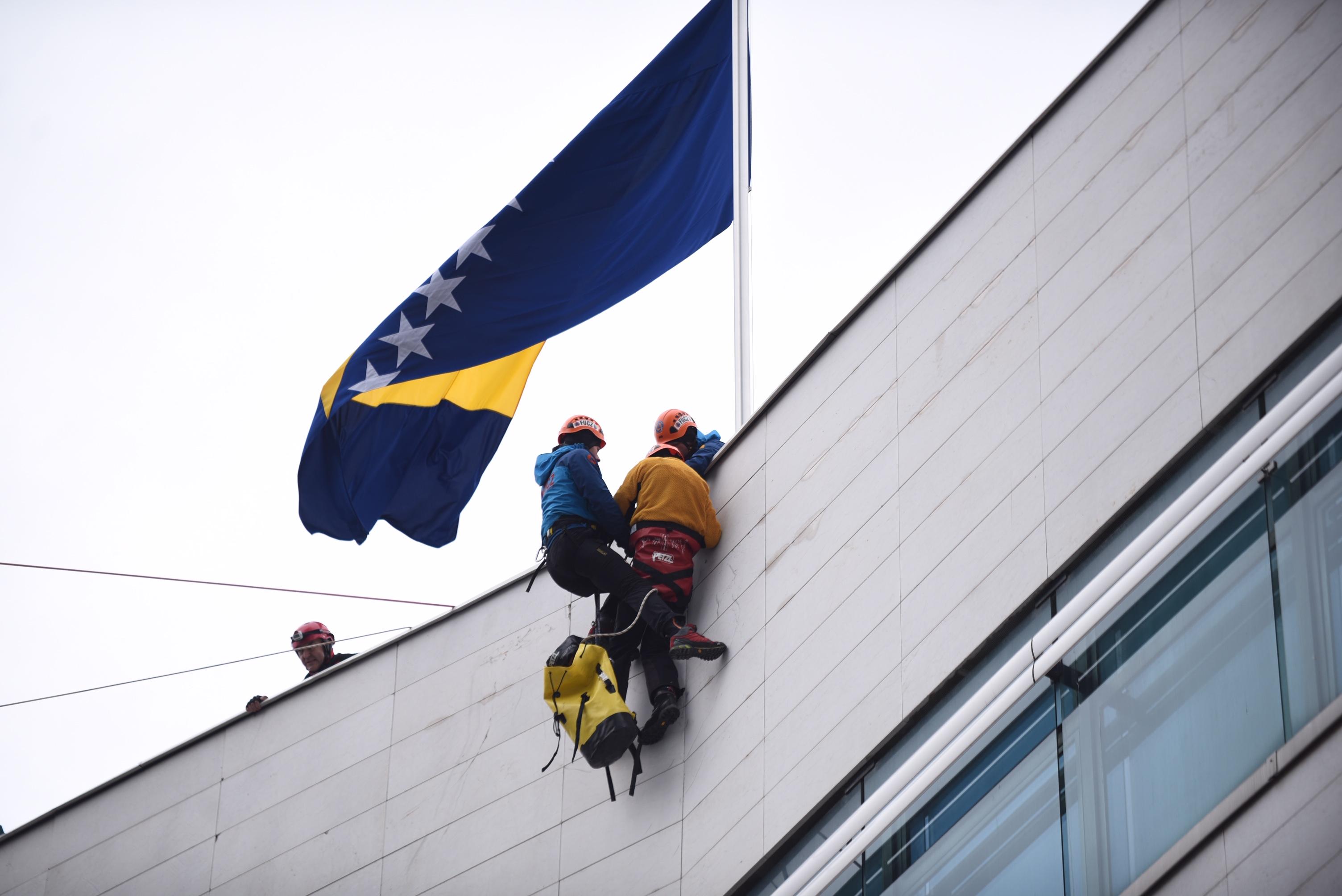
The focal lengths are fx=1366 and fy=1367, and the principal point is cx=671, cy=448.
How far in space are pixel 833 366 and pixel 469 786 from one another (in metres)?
3.32

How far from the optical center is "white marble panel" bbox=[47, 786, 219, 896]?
916 cm

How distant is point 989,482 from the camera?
616 centimetres

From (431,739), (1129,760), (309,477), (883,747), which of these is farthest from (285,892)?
(1129,760)

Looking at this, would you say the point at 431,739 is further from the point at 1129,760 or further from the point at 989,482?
the point at 1129,760

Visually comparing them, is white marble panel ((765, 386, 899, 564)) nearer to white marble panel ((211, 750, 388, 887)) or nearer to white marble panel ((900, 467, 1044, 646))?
white marble panel ((900, 467, 1044, 646))

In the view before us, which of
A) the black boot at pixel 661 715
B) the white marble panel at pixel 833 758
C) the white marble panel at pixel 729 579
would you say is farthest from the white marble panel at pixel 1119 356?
the black boot at pixel 661 715

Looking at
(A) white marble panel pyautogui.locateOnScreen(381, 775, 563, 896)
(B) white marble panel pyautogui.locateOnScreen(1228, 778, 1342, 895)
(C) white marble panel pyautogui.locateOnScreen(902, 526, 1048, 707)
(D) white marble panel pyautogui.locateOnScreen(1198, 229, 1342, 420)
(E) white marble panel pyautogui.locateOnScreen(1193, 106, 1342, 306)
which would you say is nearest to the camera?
(B) white marble panel pyautogui.locateOnScreen(1228, 778, 1342, 895)

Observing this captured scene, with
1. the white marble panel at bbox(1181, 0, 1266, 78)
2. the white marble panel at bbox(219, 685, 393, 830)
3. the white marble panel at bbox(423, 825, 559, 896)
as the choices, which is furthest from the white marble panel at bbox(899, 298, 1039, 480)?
the white marble panel at bbox(219, 685, 393, 830)

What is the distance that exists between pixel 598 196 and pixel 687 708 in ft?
13.9

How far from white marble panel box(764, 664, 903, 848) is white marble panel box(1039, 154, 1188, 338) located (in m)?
1.78

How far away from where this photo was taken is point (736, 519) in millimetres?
7480

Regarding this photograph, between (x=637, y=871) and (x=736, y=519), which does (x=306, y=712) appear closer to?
(x=637, y=871)

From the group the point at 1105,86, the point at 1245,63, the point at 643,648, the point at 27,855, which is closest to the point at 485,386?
the point at 643,648

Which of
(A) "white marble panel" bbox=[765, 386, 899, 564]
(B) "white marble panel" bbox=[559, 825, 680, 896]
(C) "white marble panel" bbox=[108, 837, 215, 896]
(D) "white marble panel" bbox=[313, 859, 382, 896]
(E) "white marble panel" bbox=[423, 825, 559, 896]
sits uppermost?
(A) "white marble panel" bbox=[765, 386, 899, 564]
